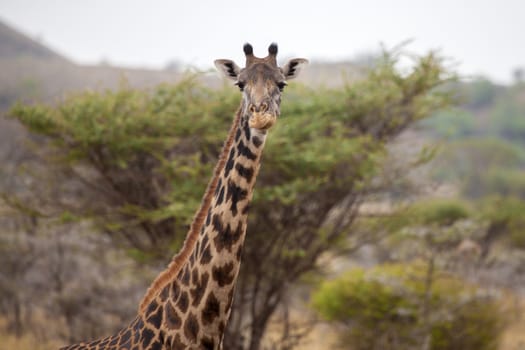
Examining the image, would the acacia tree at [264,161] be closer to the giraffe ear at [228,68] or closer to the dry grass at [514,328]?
the giraffe ear at [228,68]

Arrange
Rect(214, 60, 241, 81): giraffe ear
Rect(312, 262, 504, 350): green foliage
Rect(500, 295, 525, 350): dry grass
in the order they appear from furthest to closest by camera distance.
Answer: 1. Rect(500, 295, 525, 350): dry grass
2. Rect(312, 262, 504, 350): green foliage
3. Rect(214, 60, 241, 81): giraffe ear

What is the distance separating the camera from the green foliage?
1112cm

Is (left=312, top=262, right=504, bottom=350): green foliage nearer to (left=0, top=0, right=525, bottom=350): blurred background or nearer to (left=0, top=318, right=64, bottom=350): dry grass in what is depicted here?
(left=0, top=0, right=525, bottom=350): blurred background

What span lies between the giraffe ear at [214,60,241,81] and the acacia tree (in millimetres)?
3592

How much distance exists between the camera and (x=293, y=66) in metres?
4.52

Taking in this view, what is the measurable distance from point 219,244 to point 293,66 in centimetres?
155

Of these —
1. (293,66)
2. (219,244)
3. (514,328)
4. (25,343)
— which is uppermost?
(293,66)

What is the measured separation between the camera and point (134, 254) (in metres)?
9.73

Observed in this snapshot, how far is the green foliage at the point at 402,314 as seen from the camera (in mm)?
11117

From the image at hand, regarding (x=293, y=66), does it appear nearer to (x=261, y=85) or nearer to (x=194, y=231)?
(x=261, y=85)

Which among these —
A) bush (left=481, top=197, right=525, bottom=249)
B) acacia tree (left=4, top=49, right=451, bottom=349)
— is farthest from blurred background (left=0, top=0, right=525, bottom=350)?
bush (left=481, top=197, right=525, bottom=249)

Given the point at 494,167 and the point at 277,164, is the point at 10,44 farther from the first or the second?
the point at 277,164

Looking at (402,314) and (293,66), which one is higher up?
(293,66)

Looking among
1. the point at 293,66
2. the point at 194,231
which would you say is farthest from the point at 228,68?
the point at 194,231
